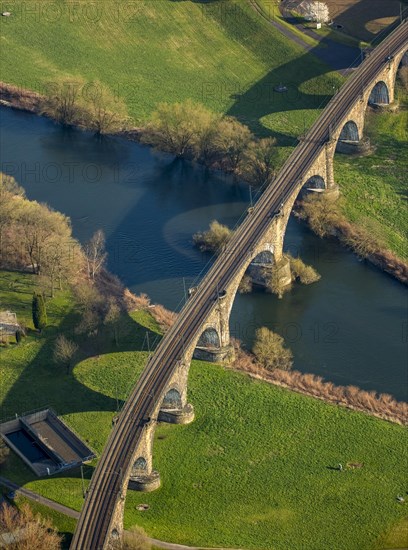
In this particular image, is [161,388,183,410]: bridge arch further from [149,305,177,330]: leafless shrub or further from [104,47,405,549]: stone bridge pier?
[149,305,177,330]: leafless shrub

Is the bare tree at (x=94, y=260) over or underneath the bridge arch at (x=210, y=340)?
over

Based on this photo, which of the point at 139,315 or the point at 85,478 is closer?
the point at 85,478

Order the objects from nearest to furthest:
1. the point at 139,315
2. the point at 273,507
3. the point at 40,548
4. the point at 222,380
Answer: the point at 40,548
the point at 273,507
the point at 222,380
the point at 139,315

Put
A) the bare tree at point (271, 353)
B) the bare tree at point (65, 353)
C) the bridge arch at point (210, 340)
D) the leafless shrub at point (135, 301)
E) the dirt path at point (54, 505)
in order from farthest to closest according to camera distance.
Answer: the leafless shrub at point (135, 301) < the bare tree at point (271, 353) < the bridge arch at point (210, 340) < the bare tree at point (65, 353) < the dirt path at point (54, 505)

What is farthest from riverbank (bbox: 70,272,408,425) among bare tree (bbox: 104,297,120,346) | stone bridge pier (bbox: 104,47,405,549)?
bare tree (bbox: 104,297,120,346)

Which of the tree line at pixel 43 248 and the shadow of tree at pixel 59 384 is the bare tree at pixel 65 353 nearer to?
the shadow of tree at pixel 59 384

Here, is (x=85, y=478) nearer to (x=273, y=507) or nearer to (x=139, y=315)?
(x=273, y=507)

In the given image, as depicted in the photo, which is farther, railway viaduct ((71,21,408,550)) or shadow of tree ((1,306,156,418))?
shadow of tree ((1,306,156,418))

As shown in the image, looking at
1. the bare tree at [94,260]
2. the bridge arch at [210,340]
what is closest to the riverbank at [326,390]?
the bridge arch at [210,340]

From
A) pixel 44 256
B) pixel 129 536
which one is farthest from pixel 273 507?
pixel 44 256
